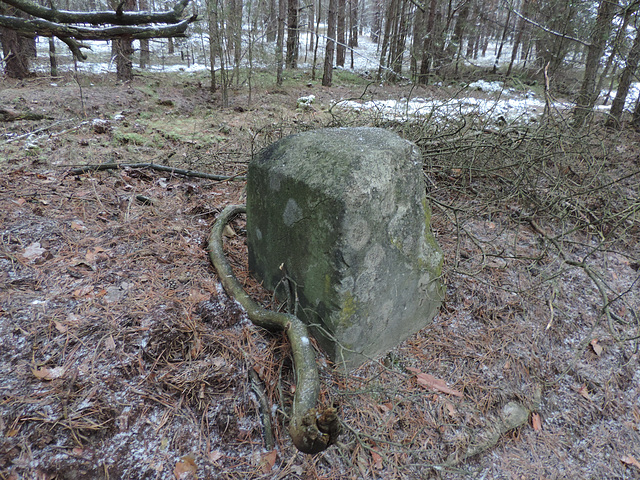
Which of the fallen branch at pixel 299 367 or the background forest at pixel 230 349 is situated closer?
the fallen branch at pixel 299 367

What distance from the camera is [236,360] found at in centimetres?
200

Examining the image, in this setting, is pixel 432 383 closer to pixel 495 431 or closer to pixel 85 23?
pixel 495 431

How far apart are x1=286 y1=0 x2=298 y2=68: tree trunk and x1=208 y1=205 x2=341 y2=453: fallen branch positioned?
921cm

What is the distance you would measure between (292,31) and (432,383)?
15.0 metres

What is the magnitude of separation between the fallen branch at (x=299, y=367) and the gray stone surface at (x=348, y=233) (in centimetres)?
17

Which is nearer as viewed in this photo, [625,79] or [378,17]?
[625,79]

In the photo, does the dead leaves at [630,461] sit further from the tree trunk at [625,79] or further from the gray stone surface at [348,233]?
the tree trunk at [625,79]

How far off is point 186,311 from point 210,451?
2.74ft

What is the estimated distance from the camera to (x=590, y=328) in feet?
9.23

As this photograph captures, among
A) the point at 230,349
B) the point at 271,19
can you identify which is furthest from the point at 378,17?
the point at 230,349

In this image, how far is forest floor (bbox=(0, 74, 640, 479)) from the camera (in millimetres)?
1604

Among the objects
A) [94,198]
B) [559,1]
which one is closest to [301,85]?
[559,1]

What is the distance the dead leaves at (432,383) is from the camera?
87.3 inches

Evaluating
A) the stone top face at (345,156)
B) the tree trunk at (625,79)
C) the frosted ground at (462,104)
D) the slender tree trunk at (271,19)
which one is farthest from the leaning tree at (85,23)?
the slender tree trunk at (271,19)
